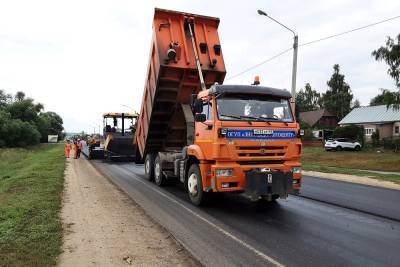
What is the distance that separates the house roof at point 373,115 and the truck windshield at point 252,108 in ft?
150

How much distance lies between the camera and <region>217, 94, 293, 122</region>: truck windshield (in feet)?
29.1

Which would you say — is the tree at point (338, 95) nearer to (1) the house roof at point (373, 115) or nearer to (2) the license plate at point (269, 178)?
(1) the house roof at point (373, 115)

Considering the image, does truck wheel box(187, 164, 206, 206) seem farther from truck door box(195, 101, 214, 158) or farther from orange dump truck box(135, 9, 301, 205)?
truck door box(195, 101, 214, 158)

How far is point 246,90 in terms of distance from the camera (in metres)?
9.05

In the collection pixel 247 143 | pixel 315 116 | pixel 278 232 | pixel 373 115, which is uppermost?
pixel 315 116

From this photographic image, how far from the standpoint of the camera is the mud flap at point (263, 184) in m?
8.34

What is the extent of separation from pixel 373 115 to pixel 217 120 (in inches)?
Result: 2034

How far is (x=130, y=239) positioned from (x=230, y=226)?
6.37ft

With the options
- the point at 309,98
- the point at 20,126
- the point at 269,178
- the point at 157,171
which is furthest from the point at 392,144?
the point at 309,98

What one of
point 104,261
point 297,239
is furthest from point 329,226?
point 104,261

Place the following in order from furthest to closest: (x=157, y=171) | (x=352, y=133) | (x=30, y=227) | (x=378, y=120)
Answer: (x=378, y=120), (x=352, y=133), (x=157, y=171), (x=30, y=227)

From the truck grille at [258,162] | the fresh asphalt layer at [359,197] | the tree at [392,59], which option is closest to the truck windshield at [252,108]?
the truck grille at [258,162]

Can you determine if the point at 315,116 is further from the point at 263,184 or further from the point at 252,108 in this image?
the point at 263,184

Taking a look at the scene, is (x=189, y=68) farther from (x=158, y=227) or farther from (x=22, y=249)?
(x=22, y=249)
